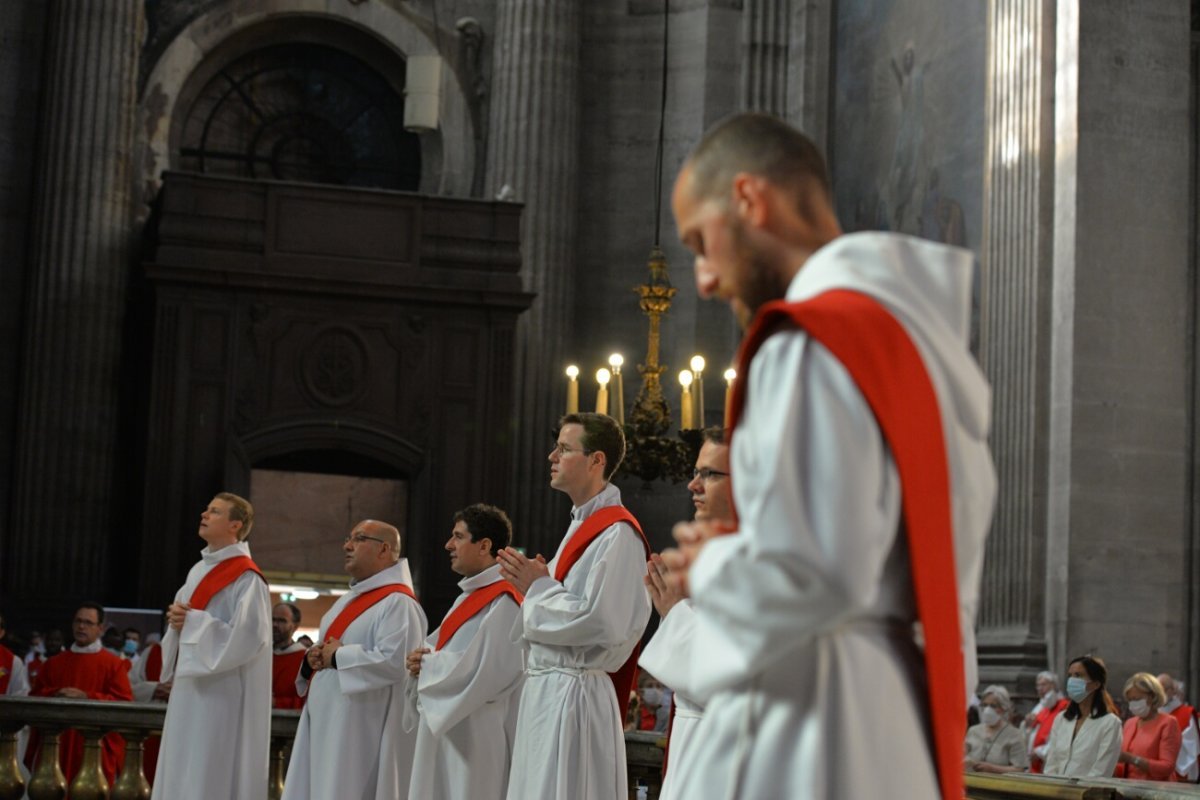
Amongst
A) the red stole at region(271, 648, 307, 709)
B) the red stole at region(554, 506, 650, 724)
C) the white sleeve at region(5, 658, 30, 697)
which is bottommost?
the white sleeve at region(5, 658, 30, 697)

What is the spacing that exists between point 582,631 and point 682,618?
101cm

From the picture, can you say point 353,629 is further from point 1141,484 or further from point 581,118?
point 581,118

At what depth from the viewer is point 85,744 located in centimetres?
934

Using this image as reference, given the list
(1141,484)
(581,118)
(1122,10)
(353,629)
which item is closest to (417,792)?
(353,629)

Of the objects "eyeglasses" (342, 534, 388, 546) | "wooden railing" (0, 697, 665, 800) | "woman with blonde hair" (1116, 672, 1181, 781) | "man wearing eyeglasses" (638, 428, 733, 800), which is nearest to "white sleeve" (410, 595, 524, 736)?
"wooden railing" (0, 697, 665, 800)

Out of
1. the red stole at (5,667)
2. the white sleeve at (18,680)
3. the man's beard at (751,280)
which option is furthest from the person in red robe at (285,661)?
the man's beard at (751,280)

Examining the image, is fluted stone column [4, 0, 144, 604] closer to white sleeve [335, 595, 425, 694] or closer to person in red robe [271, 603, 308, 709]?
person in red robe [271, 603, 308, 709]

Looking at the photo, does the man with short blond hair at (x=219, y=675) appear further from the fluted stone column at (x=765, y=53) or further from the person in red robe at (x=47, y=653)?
the fluted stone column at (x=765, y=53)

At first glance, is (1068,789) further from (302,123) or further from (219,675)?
(302,123)

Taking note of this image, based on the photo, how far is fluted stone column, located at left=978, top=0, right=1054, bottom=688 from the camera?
15.1m

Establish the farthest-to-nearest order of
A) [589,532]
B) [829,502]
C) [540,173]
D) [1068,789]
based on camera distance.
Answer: [540,173] → [589,532] → [1068,789] → [829,502]

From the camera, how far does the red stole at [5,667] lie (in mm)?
13227

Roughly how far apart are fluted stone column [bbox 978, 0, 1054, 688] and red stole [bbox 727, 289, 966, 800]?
40.6 ft

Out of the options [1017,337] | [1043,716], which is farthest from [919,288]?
[1017,337]
